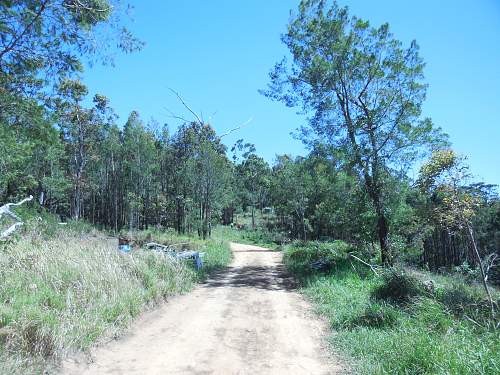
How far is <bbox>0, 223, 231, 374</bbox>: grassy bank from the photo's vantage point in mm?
5295

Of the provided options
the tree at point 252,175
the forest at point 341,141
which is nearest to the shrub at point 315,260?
the forest at point 341,141

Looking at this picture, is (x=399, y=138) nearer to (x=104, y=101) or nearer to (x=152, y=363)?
(x=152, y=363)

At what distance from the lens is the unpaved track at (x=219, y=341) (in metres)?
5.69

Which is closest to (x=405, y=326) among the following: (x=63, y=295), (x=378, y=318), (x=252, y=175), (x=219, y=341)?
(x=378, y=318)

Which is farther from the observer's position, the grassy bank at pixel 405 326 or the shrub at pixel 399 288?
the shrub at pixel 399 288

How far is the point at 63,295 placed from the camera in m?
6.82

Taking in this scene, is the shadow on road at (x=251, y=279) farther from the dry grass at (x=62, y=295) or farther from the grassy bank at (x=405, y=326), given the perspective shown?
the dry grass at (x=62, y=295)

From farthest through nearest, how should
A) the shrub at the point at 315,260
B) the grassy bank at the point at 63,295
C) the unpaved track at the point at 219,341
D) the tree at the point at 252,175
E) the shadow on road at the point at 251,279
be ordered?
the tree at the point at 252,175 → the shrub at the point at 315,260 → the shadow on road at the point at 251,279 → the unpaved track at the point at 219,341 → the grassy bank at the point at 63,295

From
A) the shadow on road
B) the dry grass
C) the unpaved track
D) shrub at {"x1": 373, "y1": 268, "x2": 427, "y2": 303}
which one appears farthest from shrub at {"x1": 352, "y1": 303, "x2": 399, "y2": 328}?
the shadow on road

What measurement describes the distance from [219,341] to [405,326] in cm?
342

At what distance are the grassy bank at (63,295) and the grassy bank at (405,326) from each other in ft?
13.4

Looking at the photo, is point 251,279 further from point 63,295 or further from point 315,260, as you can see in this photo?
point 63,295

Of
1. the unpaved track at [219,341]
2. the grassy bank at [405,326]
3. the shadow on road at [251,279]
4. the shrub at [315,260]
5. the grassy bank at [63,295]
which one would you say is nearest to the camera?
the grassy bank at [405,326]

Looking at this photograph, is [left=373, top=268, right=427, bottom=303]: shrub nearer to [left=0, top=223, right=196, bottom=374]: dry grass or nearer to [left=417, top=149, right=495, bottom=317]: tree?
[left=417, top=149, right=495, bottom=317]: tree
